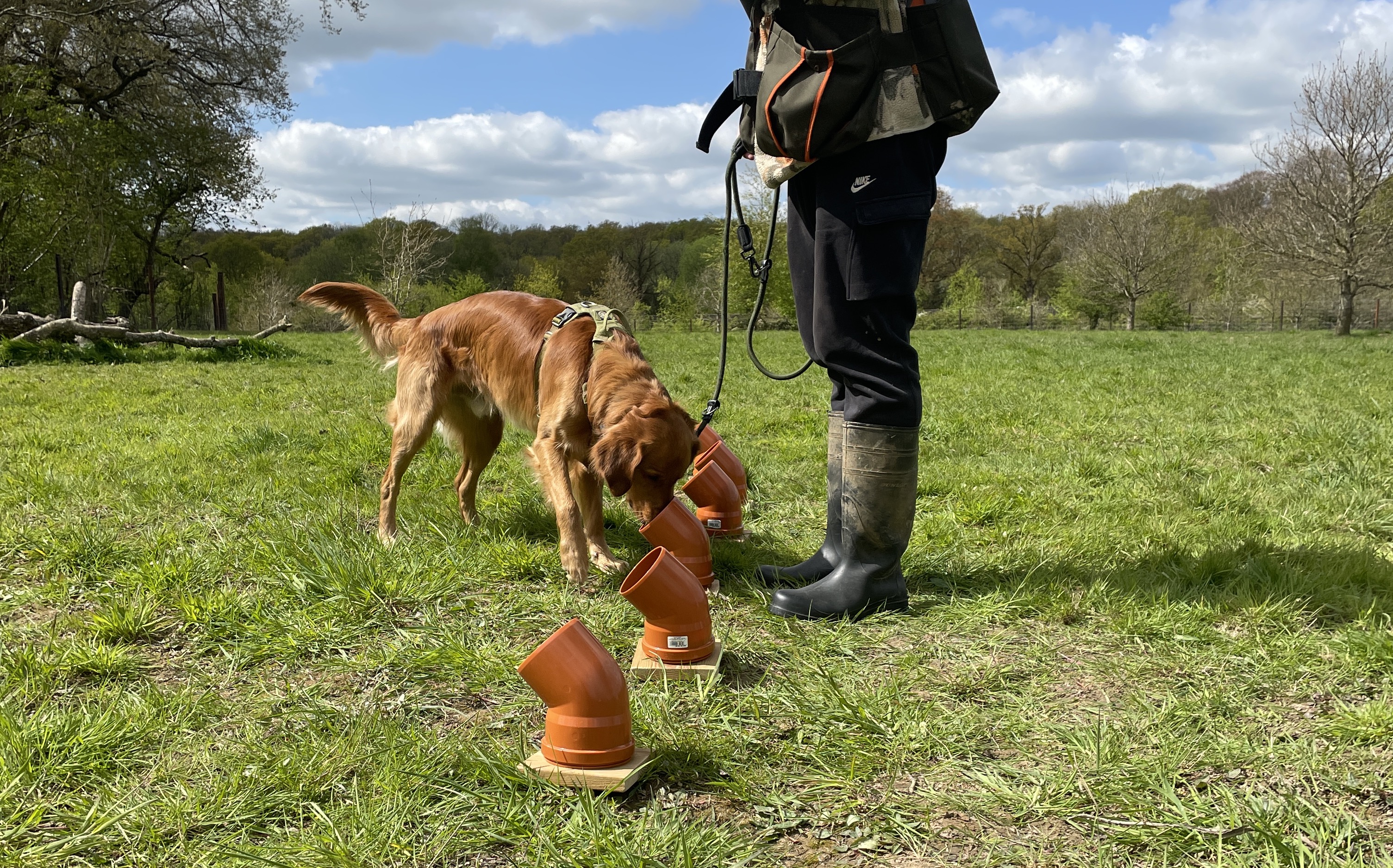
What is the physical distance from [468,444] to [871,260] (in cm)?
272

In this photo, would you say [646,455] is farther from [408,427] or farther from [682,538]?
[408,427]

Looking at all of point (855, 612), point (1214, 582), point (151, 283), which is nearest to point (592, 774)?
point (855, 612)

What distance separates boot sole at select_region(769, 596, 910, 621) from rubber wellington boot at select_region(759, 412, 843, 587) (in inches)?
9.8

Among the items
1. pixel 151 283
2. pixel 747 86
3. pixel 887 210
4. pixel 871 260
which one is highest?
pixel 151 283

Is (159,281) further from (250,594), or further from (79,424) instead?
(250,594)

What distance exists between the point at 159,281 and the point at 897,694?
37277 millimetres

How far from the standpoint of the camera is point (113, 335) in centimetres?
1344

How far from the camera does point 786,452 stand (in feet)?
21.2

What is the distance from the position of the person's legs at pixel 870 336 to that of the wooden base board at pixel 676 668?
60 cm

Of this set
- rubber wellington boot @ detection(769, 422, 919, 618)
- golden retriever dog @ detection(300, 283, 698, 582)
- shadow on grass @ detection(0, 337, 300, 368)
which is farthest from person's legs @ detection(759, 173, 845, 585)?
shadow on grass @ detection(0, 337, 300, 368)

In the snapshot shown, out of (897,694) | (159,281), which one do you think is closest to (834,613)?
(897,694)

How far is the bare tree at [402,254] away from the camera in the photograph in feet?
90.6

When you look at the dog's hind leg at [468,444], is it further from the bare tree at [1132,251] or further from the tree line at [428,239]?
the bare tree at [1132,251]

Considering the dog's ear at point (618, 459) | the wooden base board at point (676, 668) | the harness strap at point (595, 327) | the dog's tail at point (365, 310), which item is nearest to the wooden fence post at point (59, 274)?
the dog's tail at point (365, 310)
